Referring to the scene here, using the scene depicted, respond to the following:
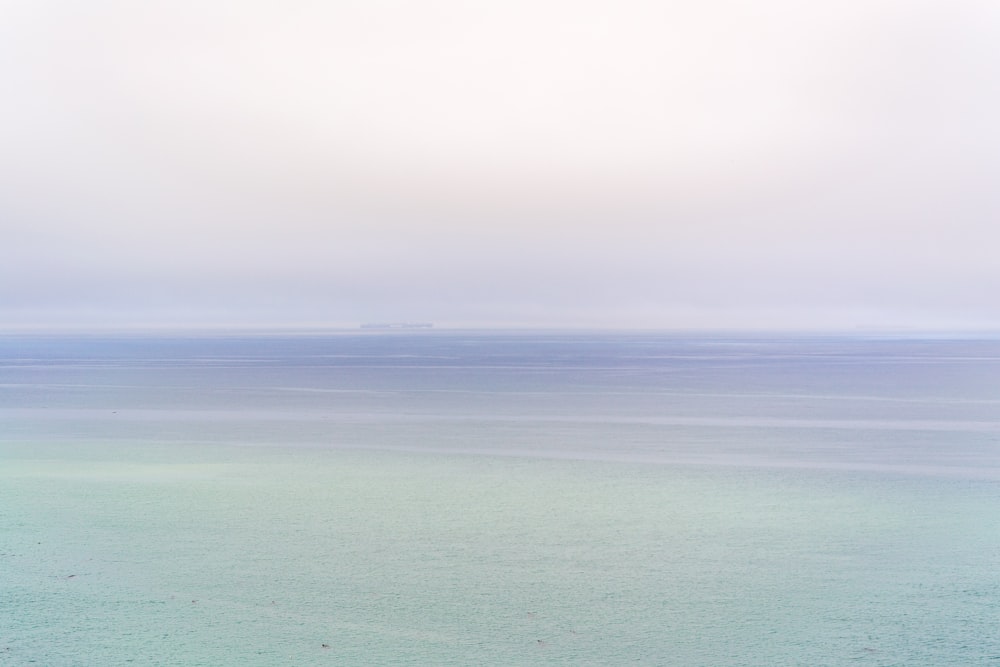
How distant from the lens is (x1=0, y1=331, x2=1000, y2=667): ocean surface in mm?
7785

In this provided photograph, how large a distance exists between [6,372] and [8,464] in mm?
36651

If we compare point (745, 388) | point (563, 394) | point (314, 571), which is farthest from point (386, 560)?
point (745, 388)

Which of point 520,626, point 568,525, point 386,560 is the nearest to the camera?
point 520,626

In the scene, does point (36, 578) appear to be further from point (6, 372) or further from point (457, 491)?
point (6, 372)

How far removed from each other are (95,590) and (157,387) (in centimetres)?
2909

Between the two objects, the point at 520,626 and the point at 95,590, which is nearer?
the point at 520,626

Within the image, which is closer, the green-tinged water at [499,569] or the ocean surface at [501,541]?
the green-tinged water at [499,569]

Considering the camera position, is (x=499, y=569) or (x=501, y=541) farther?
(x=501, y=541)

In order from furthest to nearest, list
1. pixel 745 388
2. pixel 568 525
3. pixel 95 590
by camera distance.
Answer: pixel 745 388 → pixel 568 525 → pixel 95 590

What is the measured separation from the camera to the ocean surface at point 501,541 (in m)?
7.79

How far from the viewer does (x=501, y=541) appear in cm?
1084

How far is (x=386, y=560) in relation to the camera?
10.0 m

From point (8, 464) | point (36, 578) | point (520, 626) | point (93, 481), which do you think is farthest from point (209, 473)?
point (520, 626)

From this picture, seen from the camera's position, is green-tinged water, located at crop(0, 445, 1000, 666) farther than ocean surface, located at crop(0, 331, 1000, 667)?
No
